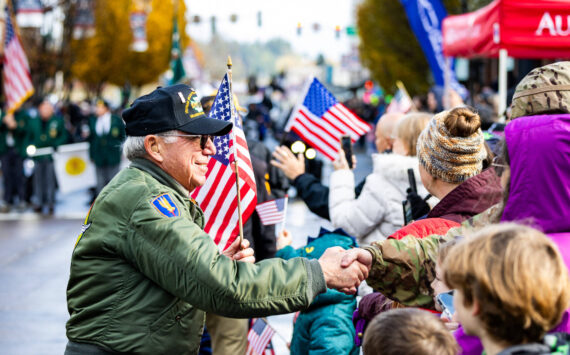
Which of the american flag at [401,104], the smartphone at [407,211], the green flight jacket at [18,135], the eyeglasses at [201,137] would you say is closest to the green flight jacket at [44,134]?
the green flight jacket at [18,135]

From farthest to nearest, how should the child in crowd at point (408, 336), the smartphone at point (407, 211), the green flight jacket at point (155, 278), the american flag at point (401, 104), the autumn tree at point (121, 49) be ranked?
the autumn tree at point (121, 49), the american flag at point (401, 104), the smartphone at point (407, 211), the green flight jacket at point (155, 278), the child in crowd at point (408, 336)

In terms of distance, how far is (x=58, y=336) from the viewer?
7.43 metres

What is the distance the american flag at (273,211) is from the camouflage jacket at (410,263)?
121 inches

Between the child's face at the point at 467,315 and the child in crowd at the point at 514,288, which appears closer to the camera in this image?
the child in crowd at the point at 514,288

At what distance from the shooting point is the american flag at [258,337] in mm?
5629

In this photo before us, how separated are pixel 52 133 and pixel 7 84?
1294mm

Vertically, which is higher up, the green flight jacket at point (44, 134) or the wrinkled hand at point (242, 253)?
the wrinkled hand at point (242, 253)

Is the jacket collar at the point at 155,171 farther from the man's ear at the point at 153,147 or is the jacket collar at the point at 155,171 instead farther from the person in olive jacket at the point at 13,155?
the person in olive jacket at the point at 13,155

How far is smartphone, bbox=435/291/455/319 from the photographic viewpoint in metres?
2.78

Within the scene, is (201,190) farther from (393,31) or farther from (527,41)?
(393,31)

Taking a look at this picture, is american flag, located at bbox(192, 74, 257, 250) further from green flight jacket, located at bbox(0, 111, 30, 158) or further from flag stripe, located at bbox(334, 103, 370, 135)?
green flight jacket, located at bbox(0, 111, 30, 158)

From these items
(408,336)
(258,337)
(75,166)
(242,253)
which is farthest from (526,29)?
(75,166)

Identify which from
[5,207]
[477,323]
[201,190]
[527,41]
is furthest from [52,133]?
[477,323]

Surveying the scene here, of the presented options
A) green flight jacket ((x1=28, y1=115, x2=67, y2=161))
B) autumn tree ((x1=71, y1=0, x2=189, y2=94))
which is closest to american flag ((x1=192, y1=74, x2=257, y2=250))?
green flight jacket ((x1=28, y1=115, x2=67, y2=161))
